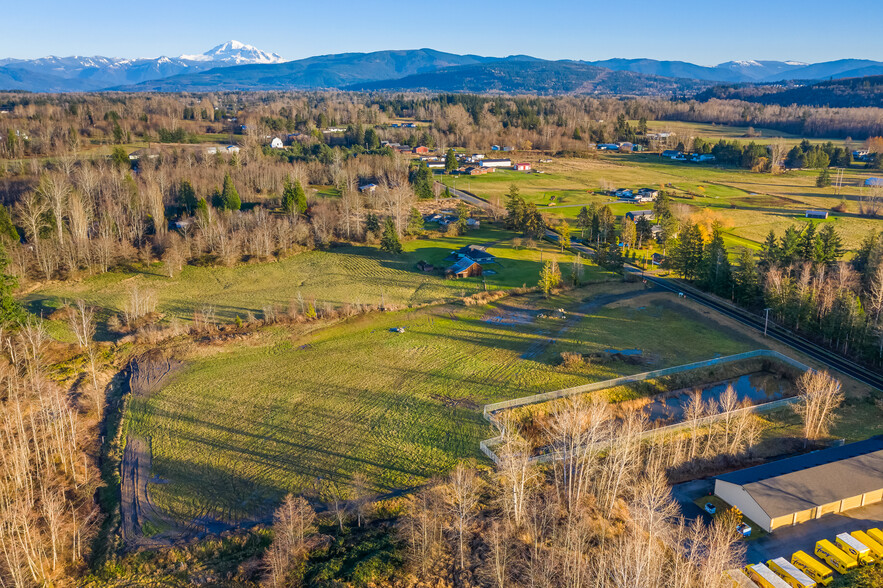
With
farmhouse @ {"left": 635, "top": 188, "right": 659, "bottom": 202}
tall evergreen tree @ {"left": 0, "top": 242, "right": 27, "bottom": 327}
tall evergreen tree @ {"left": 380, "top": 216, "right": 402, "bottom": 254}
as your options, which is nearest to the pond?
tall evergreen tree @ {"left": 380, "top": 216, "right": 402, "bottom": 254}

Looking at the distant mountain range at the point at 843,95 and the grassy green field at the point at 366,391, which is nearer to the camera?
the grassy green field at the point at 366,391

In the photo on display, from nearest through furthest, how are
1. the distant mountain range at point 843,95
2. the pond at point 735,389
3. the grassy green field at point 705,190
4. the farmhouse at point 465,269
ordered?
the pond at point 735,389, the farmhouse at point 465,269, the grassy green field at point 705,190, the distant mountain range at point 843,95

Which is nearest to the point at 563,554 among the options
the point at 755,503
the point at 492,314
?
the point at 755,503

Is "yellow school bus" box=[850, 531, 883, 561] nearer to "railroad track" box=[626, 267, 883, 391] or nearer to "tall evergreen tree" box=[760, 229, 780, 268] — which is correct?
"railroad track" box=[626, 267, 883, 391]

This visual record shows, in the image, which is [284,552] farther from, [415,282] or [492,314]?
[415,282]

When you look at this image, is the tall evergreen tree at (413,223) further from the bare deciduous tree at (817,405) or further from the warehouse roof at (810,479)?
the warehouse roof at (810,479)

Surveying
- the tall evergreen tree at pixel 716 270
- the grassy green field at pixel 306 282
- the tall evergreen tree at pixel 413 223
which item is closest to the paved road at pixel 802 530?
the tall evergreen tree at pixel 716 270
